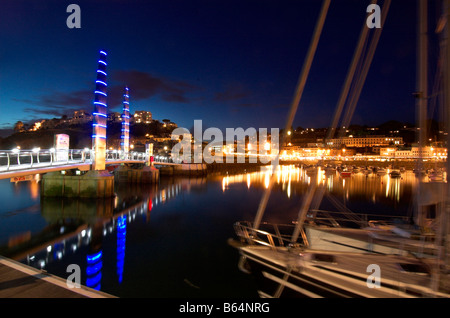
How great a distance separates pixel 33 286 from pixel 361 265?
19.9 feet

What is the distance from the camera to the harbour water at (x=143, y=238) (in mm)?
8641

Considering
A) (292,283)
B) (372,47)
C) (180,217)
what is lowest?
(180,217)

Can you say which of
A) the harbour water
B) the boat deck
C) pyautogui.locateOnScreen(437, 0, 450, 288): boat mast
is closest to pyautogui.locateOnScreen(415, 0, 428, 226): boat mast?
pyautogui.locateOnScreen(437, 0, 450, 288): boat mast

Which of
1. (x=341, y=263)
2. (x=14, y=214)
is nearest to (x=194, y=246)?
(x=341, y=263)

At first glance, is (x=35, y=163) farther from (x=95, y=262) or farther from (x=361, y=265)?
(x=361, y=265)

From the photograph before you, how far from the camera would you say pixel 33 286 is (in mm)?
5039

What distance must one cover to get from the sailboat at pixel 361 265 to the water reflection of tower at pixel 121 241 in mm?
5325

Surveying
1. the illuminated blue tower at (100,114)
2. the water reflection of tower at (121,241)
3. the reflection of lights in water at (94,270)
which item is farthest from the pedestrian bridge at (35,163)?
the reflection of lights in water at (94,270)

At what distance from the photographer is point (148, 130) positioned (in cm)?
13838

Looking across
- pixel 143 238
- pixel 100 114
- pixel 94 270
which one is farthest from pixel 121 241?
pixel 100 114
